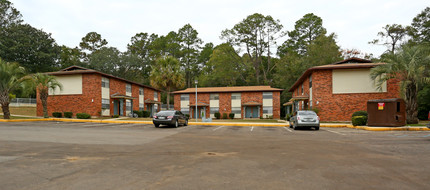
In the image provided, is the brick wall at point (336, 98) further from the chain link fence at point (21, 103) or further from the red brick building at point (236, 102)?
the chain link fence at point (21, 103)

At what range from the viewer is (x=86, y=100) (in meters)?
30.8

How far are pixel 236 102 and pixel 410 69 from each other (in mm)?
26170

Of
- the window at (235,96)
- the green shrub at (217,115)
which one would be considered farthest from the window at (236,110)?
the green shrub at (217,115)

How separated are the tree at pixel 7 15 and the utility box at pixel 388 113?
59.0 metres

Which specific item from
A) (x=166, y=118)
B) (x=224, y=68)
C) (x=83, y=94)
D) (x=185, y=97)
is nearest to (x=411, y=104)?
(x=166, y=118)

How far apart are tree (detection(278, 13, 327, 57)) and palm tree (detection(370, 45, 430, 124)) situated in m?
34.2

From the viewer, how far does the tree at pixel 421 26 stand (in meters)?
36.3

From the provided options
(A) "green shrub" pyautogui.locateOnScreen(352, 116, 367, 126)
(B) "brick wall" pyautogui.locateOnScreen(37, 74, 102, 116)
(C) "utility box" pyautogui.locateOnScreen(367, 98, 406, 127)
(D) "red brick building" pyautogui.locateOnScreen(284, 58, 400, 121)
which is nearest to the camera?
(C) "utility box" pyautogui.locateOnScreen(367, 98, 406, 127)

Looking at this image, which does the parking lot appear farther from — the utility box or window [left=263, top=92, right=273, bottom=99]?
window [left=263, top=92, right=273, bottom=99]

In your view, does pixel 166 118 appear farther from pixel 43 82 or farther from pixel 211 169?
pixel 43 82

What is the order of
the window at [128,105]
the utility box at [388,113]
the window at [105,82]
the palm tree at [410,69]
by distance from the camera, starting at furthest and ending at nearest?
the window at [128,105]
the window at [105,82]
the palm tree at [410,69]
the utility box at [388,113]

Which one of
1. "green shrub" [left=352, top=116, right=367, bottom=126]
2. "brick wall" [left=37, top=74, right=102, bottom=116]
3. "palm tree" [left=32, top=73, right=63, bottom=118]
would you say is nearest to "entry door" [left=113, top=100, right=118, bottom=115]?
"brick wall" [left=37, top=74, right=102, bottom=116]

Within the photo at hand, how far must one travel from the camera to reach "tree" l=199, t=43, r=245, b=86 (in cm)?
5380

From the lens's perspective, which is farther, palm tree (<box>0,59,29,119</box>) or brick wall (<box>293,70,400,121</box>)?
brick wall (<box>293,70,400,121</box>)
